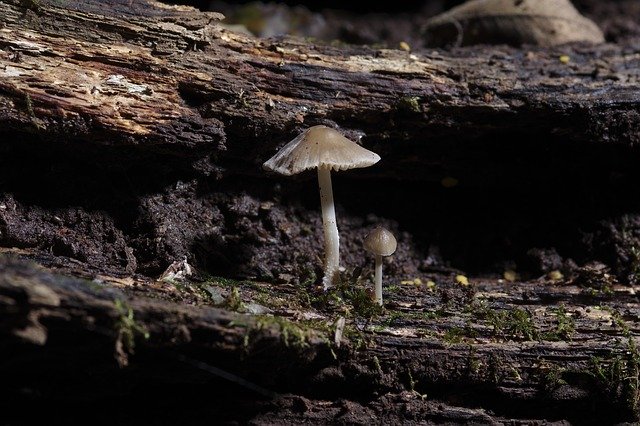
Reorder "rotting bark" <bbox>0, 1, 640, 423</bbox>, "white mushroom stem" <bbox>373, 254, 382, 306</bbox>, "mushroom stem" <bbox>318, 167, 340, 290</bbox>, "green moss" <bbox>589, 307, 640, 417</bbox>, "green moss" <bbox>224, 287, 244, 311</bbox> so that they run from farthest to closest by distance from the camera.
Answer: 1. "mushroom stem" <bbox>318, 167, 340, 290</bbox>
2. "white mushroom stem" <bbox>373, 254, 382, 306</bbox>
3. "green moss" <bbox>589, 307, 640, 417</bbox>
4. "green moss" <bbox>224, 287, 244, 311</bbox>
5. "rotting bark" <bbox>0, 1, 640, 423</bbox>

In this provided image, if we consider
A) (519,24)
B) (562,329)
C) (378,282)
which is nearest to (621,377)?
(562,329)

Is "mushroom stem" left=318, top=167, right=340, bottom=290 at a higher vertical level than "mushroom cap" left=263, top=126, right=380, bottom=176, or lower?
lower

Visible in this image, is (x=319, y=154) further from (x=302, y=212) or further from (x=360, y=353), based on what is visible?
(x=360, y=353)

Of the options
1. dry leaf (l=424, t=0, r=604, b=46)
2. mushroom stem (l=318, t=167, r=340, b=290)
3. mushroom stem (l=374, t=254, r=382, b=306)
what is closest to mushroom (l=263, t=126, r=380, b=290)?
mushroom stem (l=318, t=167, r=340, b=290)

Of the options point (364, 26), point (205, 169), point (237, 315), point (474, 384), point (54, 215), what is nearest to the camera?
point (237, 315)

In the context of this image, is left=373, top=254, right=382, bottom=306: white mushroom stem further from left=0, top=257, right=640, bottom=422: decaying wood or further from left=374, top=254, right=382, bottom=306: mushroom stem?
left=0, top=257, right=640, bottom=422: decaying wood

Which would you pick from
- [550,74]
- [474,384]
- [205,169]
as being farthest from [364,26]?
[474,384]

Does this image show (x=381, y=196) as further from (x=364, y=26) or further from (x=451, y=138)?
(x=364, y=26)
